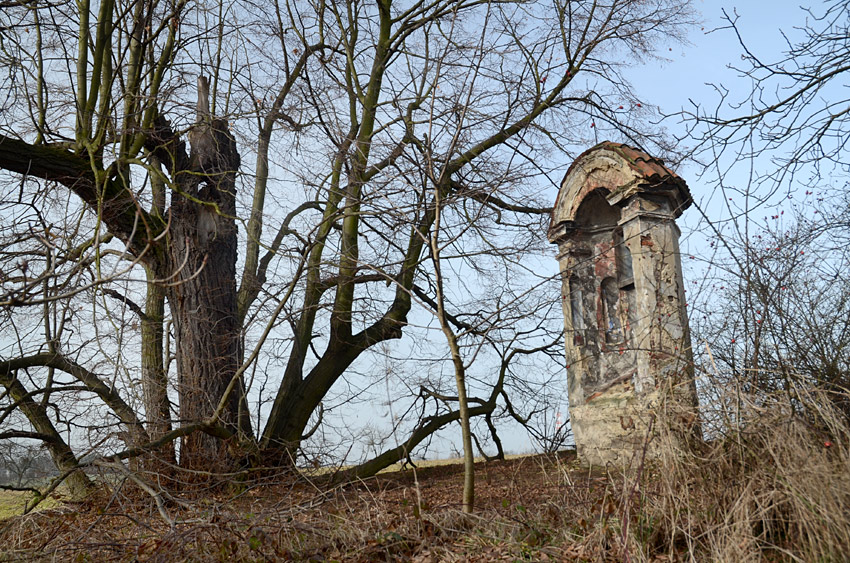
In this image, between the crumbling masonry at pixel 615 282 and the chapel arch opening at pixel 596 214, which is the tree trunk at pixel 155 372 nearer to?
the crumbling masonry at pixel 615 282

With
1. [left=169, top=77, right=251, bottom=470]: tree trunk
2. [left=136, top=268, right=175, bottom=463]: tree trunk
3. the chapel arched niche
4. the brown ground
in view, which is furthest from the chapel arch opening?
[left=136, top=268, right=175, bottom=463]: tree trunk

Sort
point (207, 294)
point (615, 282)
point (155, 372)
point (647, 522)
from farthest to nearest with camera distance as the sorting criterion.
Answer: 1. point (615, 282)
2. point (207, 294)
3. point (155, 372)
4. point (647, 522)

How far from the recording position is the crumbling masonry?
8109 millimetres

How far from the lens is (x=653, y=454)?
4629mm

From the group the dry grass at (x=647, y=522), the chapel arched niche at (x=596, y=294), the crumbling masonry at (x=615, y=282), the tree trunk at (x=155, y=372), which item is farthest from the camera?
the chapel arched niche at (x=596, y=294)

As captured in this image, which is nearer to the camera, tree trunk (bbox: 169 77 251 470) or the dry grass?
the dry grass

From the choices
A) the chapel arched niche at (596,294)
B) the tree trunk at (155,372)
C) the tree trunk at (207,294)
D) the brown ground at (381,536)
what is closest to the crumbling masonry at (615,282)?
the chapel arched niche at (596,294)

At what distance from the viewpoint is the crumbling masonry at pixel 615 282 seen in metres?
8.11

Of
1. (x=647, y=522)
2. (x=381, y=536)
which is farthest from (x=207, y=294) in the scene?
(x=647, y=522)

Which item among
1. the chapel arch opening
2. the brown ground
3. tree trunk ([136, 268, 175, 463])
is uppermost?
the chapel arch opening

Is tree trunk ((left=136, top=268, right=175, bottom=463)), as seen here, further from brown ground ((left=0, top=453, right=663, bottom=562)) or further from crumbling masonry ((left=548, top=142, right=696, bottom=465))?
crumbling masonry ((left=548, top=142, right=696, bottom=465))

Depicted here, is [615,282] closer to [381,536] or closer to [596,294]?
[596,294]

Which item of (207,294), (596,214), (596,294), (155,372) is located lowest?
(155,372)

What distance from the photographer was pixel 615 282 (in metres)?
9.64
